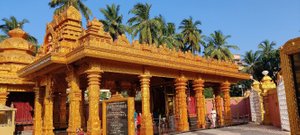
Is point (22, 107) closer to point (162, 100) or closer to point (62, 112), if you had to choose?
point (62, 112)

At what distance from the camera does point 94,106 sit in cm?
1112

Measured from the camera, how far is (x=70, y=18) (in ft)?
46.8

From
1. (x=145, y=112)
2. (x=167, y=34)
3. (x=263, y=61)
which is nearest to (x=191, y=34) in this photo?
(x=167, y=34)

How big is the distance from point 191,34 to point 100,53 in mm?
33767

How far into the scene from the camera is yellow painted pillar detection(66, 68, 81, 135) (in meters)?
11.7

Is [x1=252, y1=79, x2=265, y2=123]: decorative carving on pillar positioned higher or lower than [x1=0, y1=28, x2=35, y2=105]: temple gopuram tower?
lower

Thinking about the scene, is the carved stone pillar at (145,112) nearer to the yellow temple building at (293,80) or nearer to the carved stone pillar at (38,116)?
the carved stone pillar at (38,116)

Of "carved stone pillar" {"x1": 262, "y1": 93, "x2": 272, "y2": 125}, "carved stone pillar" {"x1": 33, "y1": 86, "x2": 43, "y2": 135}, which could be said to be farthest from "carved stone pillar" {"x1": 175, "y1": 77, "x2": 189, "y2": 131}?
"carved stone pillar" {"x1": 33, "y1": 86, "x2": 43, "y2": 135}

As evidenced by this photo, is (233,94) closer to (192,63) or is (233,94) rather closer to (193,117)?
(193,117)

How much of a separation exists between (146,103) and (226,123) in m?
7.10

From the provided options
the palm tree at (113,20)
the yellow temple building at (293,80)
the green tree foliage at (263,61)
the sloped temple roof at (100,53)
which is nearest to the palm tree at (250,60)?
the green tree foliage at (263,61)

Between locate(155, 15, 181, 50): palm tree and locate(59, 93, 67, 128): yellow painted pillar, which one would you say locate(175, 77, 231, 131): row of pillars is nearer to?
locate(59, 93, 67, 128): yellow painted pillar

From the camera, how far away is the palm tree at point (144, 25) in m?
37.8

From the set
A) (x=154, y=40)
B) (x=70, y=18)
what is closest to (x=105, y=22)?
(x=154, y=40)
